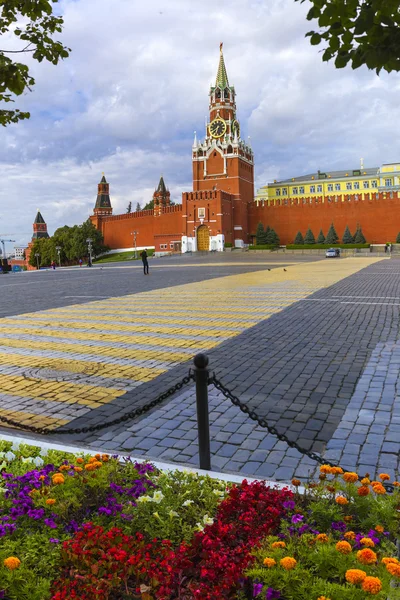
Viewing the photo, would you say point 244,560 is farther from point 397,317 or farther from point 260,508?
point 397,317

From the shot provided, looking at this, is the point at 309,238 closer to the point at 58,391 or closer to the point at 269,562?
the point at 58,391

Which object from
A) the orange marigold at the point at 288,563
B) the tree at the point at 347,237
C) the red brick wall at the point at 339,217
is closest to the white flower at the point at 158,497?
the orange marigold at the point at 288,563

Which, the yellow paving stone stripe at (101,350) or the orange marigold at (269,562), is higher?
the orange marigold at (269,562)

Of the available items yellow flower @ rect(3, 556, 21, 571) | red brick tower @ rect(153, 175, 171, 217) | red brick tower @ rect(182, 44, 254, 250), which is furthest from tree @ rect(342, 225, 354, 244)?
yellow flower @ rect(3, 556, 21, 571)

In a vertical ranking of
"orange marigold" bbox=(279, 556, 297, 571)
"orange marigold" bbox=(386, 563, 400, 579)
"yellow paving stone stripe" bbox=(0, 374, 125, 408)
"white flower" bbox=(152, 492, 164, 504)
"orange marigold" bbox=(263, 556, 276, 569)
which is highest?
"orange marigold" bbox=(386, 563, 400, 579)

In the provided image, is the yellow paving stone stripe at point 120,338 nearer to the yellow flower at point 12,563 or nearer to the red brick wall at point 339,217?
the yellow flower at point 12,563

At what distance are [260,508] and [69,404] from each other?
265 cm

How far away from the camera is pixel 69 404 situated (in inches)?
182

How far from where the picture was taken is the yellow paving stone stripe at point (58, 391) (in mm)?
4727

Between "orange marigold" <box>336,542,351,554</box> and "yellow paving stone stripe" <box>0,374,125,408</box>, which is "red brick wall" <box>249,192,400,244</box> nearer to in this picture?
"yellow paving stone stripe" <box>0,374,125,408</box>

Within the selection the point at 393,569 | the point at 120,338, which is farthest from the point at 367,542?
the point at 120,338

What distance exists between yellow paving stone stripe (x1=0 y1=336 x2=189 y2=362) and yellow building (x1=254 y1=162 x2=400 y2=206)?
66.1 m

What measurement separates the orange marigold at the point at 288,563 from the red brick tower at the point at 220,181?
183ft

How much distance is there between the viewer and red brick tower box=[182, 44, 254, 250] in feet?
190
